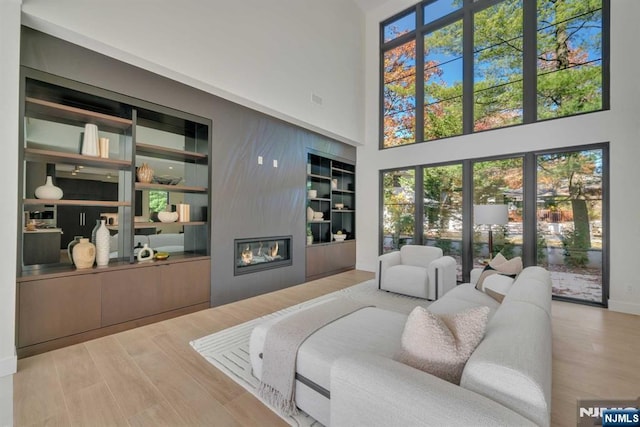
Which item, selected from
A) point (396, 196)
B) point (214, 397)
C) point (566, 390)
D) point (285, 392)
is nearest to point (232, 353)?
point (214, 397)

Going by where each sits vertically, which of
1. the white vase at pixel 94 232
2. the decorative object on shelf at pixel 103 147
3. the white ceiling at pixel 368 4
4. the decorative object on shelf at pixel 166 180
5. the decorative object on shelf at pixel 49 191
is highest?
the white ceiling at pixel 368 4

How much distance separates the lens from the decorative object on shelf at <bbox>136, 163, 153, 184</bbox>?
326 centimetres

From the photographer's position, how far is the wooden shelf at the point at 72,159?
2555 millimetres

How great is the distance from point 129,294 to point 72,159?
56.6 inches

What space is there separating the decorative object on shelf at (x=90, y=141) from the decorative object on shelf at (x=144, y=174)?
0.43 meters

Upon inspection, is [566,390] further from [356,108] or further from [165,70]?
[356,108]

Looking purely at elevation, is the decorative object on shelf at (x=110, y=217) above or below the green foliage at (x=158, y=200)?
below

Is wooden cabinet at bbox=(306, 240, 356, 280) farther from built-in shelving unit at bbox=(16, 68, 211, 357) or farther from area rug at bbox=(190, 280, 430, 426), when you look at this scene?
built-in shelving unit at bbox=(16, 68, 211, 357)

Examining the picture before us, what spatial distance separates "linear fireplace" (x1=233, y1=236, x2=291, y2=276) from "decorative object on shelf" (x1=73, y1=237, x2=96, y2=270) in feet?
5.19

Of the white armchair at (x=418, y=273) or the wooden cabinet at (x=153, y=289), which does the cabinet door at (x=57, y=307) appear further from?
the white armchair at (x=418, y=273)

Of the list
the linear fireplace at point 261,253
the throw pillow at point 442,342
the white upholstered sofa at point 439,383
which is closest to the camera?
the white upholstered sofa at point 439,383

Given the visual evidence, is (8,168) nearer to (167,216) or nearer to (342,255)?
(167,216)

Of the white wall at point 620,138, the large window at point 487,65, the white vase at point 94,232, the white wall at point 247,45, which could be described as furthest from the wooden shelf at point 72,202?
the white wall at point 620,138

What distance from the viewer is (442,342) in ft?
4.18
